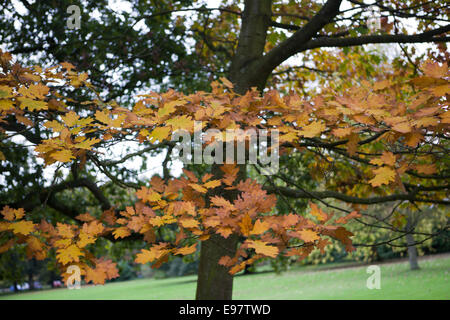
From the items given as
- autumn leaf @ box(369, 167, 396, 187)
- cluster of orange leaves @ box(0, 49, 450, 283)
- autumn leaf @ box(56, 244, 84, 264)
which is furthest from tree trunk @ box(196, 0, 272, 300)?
autumn leaf @ box(369, 167, 396, 187)

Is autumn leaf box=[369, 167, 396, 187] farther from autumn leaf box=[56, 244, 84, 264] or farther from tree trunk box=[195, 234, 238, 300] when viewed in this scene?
tree trunk box=[195, 234, 238, 300]

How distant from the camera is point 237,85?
3900 millimetres

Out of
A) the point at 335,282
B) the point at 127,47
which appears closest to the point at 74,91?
the point at 127,47

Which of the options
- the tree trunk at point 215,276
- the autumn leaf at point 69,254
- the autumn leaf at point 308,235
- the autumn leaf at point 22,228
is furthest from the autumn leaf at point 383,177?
the tree trunk at point 215,276

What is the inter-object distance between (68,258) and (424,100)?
1816 millimetres

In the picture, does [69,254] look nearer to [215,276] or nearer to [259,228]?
[259,228]

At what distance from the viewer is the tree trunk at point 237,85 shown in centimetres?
355

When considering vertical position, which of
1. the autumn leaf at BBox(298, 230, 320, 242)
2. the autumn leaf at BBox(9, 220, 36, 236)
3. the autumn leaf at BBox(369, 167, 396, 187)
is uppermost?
Result: the autumn leaf at BBox(369, 167, 396, 187)

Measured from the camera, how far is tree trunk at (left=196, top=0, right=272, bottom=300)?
355 centimetres

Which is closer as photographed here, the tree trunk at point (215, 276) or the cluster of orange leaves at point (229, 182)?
the cluster of orange leaves at point (229, 182)

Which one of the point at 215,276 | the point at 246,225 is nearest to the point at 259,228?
the point at 246,225

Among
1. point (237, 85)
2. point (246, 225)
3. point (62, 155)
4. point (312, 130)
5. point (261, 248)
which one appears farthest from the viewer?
point (237, 85)

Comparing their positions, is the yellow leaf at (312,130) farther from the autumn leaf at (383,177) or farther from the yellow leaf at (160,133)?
the yellow leaf at (160,133)
